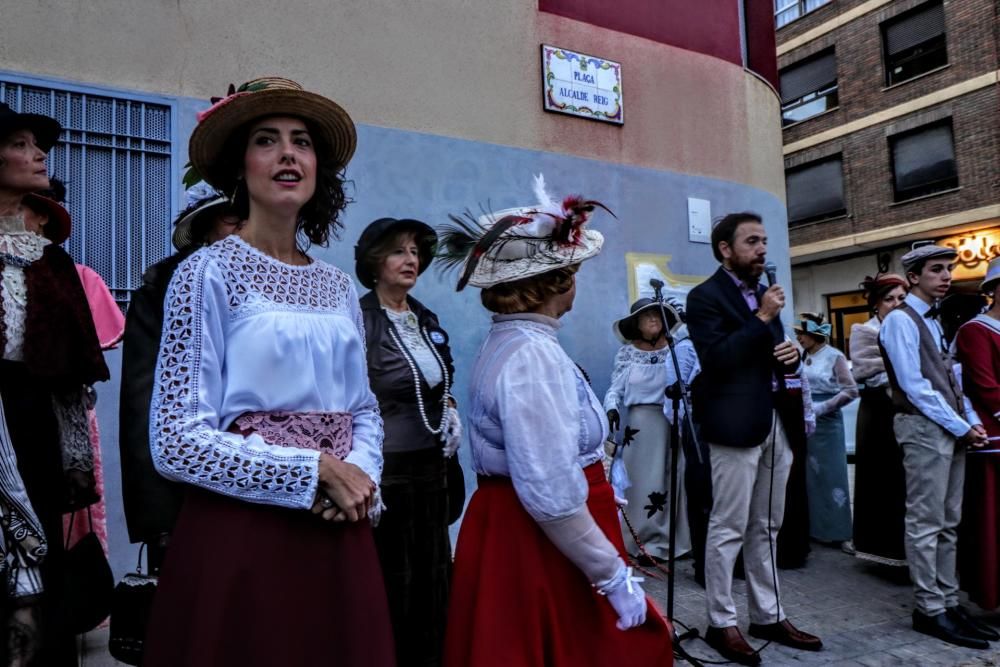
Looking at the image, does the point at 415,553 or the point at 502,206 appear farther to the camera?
the point at 502,206

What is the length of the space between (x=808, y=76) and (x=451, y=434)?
68.7 feet

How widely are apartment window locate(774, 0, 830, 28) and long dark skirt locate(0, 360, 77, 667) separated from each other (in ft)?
73.8

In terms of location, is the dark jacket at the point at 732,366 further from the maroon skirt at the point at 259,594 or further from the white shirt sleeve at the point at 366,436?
the maroon skirt at the point at 259,594

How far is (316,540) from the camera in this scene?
1539 mm

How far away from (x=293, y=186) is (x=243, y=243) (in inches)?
6.9

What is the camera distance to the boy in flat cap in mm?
4215

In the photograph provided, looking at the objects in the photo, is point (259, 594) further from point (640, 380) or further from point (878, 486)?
point (878, 486)

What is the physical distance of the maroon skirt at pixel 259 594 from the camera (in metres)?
1.44

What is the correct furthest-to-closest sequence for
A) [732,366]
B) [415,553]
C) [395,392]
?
[732,366], [395,392], [415,553]

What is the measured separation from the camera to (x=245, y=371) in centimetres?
156

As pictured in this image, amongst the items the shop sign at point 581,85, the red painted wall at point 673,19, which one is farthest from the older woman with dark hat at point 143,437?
the red painted wall at point 673,19

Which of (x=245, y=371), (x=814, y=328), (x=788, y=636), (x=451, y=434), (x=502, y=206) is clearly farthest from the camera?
(x=814, y=328)

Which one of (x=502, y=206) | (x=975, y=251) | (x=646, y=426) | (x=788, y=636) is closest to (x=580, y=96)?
(x=502, y=206)

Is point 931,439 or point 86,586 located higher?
point 931,439
